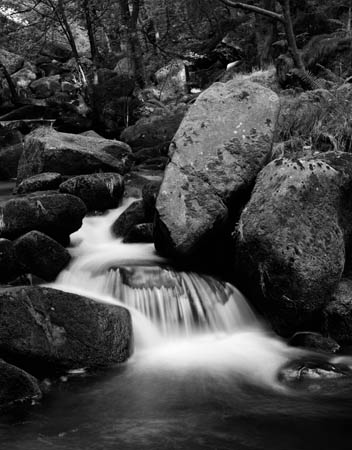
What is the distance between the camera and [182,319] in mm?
5871

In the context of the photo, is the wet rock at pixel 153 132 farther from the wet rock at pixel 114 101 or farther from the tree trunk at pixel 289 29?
the tree trunk at pixel 289 29

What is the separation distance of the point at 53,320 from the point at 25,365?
1.61 feet

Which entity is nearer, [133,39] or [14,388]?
[14,388]

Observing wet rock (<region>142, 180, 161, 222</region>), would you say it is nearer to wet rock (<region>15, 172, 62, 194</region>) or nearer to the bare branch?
wet rock (<region>15, 172, 62, 194</region>)

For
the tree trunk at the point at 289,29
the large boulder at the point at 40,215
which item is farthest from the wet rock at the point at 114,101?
the large boulder at the point at 40,215

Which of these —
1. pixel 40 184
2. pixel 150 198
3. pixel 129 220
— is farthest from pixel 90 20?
pixel 150 198

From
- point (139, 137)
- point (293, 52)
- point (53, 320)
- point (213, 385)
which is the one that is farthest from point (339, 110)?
point (139, 137)

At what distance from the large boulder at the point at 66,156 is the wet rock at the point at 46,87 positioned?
1350 cm

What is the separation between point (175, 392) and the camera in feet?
15.1

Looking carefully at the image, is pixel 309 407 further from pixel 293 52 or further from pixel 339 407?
pixel 293 52

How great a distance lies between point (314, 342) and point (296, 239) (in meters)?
1.16

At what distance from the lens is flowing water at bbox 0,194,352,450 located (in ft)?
12.2

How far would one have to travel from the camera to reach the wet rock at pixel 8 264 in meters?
6.27

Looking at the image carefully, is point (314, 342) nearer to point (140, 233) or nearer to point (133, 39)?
point (140, 233)
